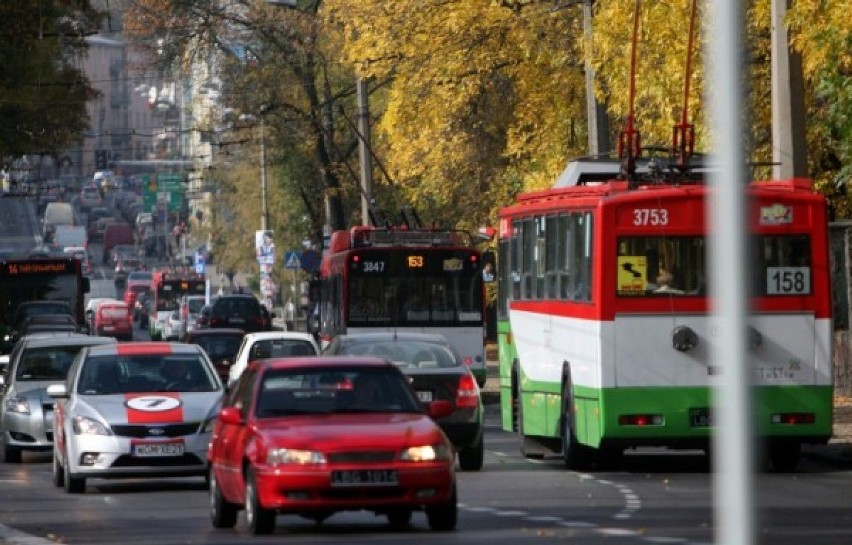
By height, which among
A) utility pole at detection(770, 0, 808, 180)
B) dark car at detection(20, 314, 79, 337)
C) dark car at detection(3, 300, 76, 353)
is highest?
utility pole at detection(770, 0, 808, 180)

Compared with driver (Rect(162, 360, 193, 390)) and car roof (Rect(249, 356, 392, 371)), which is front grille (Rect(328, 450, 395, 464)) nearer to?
car roof (Rect(249, 356, 392, 371))

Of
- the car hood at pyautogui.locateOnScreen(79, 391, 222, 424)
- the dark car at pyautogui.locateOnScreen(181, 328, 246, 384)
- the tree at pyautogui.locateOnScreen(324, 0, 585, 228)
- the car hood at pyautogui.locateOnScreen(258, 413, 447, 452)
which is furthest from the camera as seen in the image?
the dark car at pyautogui.locateOnScreen(181, 328, 246, 384)

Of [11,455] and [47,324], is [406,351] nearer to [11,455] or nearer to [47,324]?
[11,455]

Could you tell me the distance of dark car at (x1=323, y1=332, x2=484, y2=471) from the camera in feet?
75.7

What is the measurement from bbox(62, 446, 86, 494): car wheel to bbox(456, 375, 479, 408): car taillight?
3.94 metres

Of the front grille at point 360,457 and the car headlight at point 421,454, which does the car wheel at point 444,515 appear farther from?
the front grille at point 360,457

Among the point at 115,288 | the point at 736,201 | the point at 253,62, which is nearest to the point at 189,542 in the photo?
the point at 736,201

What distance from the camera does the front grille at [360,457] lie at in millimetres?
15812

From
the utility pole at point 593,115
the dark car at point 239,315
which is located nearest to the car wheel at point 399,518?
the utility pole at point 593,115

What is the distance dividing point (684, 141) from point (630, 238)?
1578mm

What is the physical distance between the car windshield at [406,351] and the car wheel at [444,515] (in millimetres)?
6962

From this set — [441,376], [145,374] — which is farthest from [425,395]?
[145,374]

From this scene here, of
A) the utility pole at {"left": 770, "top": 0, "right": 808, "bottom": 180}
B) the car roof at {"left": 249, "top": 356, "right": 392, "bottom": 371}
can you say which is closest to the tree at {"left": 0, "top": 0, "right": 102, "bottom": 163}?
the utility pole at {"left": 770, "top": 0, "right": 808, "bottom": 180}

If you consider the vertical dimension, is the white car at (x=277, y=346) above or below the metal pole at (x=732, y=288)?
below
